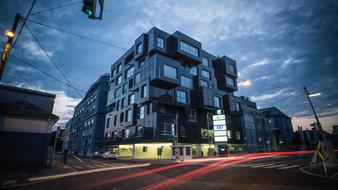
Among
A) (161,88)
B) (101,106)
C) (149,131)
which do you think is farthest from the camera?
(101,106)

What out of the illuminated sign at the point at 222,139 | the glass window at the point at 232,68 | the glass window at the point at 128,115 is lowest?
the illuminated sign at the point at 222,139

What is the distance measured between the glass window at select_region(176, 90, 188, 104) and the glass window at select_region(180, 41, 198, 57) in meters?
11.3

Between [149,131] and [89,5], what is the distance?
32545 mm

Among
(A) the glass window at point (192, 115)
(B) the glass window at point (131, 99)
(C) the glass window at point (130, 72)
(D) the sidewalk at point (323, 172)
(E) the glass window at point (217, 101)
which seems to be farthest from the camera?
(C) the glass window at point (130, 72)

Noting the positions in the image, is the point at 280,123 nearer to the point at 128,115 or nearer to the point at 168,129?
the point at 168,129

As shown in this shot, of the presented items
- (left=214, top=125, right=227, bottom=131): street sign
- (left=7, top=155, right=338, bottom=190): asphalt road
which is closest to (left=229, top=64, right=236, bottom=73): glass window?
(left=214, top=125, right=227, bottom=131): street sign

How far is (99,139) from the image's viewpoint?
5972 cm

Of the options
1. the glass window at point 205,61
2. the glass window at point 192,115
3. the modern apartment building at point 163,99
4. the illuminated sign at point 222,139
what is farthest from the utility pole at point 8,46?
the glass window at point 205,61

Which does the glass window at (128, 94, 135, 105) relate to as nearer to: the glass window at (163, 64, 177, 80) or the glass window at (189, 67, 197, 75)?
the glass window at (163, 64, 177, 80)

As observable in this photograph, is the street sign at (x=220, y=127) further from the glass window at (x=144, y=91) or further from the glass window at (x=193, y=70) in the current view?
the glass window at (x=193, y=70)

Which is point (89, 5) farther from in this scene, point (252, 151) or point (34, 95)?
point (252, 151)

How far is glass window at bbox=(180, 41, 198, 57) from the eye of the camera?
152ft

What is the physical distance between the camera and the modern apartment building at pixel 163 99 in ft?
127

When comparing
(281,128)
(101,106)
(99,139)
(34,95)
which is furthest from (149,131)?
(281,128)
